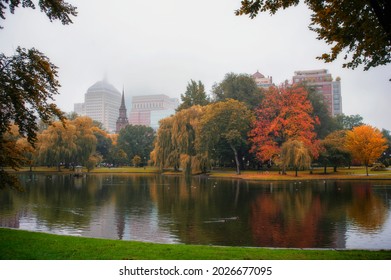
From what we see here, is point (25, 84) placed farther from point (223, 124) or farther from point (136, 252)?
point (223, 124)

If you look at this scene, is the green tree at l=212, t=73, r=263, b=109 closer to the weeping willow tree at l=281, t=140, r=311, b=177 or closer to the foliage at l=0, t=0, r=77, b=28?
the weeping willow tree at l=281, t=140, r=311, b=177

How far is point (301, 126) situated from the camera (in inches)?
1950

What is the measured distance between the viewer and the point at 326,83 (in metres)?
154

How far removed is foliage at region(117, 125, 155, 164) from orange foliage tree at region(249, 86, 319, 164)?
43.4 metres

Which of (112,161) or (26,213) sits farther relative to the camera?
(112,161)

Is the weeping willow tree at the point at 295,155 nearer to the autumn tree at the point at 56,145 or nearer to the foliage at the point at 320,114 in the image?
the foliage at the point at 320,114

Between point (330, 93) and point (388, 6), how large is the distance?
508ft

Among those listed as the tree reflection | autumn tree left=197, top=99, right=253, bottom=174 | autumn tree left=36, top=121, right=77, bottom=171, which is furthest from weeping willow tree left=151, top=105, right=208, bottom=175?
the tree reflection

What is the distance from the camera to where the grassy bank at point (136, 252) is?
8.16 metres

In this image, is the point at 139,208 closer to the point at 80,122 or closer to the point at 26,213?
the point at 26,213

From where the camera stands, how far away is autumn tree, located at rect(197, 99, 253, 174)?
5516 cm

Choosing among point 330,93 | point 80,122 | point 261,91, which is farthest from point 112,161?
point 330,93

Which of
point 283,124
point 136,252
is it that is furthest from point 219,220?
point 283,124

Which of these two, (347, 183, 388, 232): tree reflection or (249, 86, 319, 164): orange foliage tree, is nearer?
(347, 183, 388, 232): tree reflection
